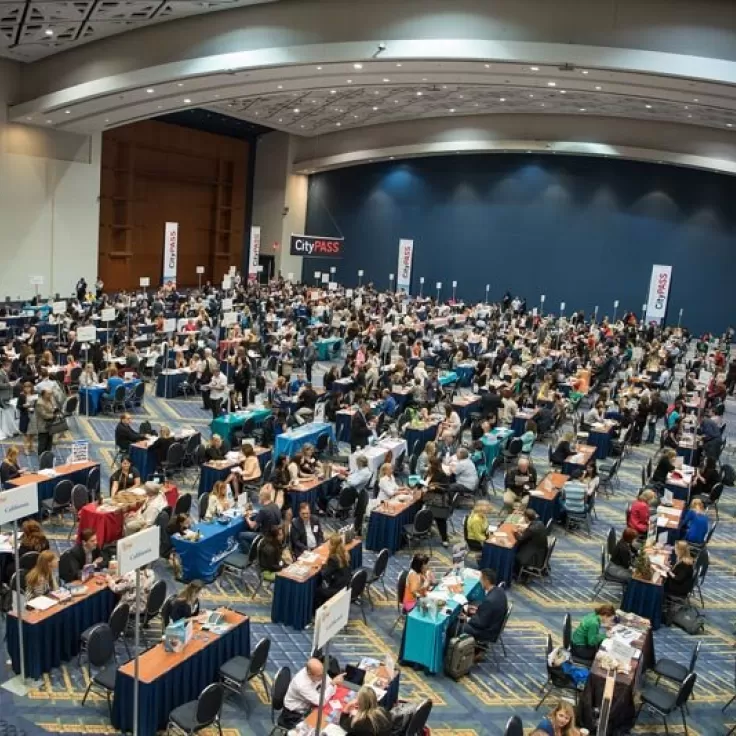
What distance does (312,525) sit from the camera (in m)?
11.0

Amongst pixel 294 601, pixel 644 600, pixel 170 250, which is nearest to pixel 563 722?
pixel 294 601

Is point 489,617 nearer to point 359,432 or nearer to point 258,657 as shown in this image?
point 258,657

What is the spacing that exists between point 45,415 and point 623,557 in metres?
9.83

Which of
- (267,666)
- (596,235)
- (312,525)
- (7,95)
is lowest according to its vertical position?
(267,666)

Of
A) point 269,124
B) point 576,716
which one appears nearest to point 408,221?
point 269,124

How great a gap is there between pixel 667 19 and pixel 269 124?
1080 inches

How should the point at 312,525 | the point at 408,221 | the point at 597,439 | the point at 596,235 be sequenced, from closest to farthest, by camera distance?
the point at 312,525, the point at 597,439, the point at 596,235, the point at 408,221

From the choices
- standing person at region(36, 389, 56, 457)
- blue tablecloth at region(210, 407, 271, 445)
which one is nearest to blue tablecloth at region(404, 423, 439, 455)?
blue tablecloth at region(210, 407, 271, 445)

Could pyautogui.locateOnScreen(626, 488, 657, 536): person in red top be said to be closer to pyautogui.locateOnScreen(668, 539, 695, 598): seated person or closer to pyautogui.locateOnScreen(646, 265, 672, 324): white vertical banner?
pyautogui.locateOnScreen(668, 539, 695, 598): seated person

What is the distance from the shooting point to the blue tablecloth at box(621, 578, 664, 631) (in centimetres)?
1018

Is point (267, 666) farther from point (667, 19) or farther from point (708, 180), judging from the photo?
point (708, 180)

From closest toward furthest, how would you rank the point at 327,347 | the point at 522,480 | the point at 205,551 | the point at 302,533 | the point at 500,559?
the point at 205,551 < the point at 302,533 < the point at 500,559 < the point at 522,480 < the point at 327,347

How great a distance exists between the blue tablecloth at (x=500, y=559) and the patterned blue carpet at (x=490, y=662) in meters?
0.29

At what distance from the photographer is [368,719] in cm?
662
